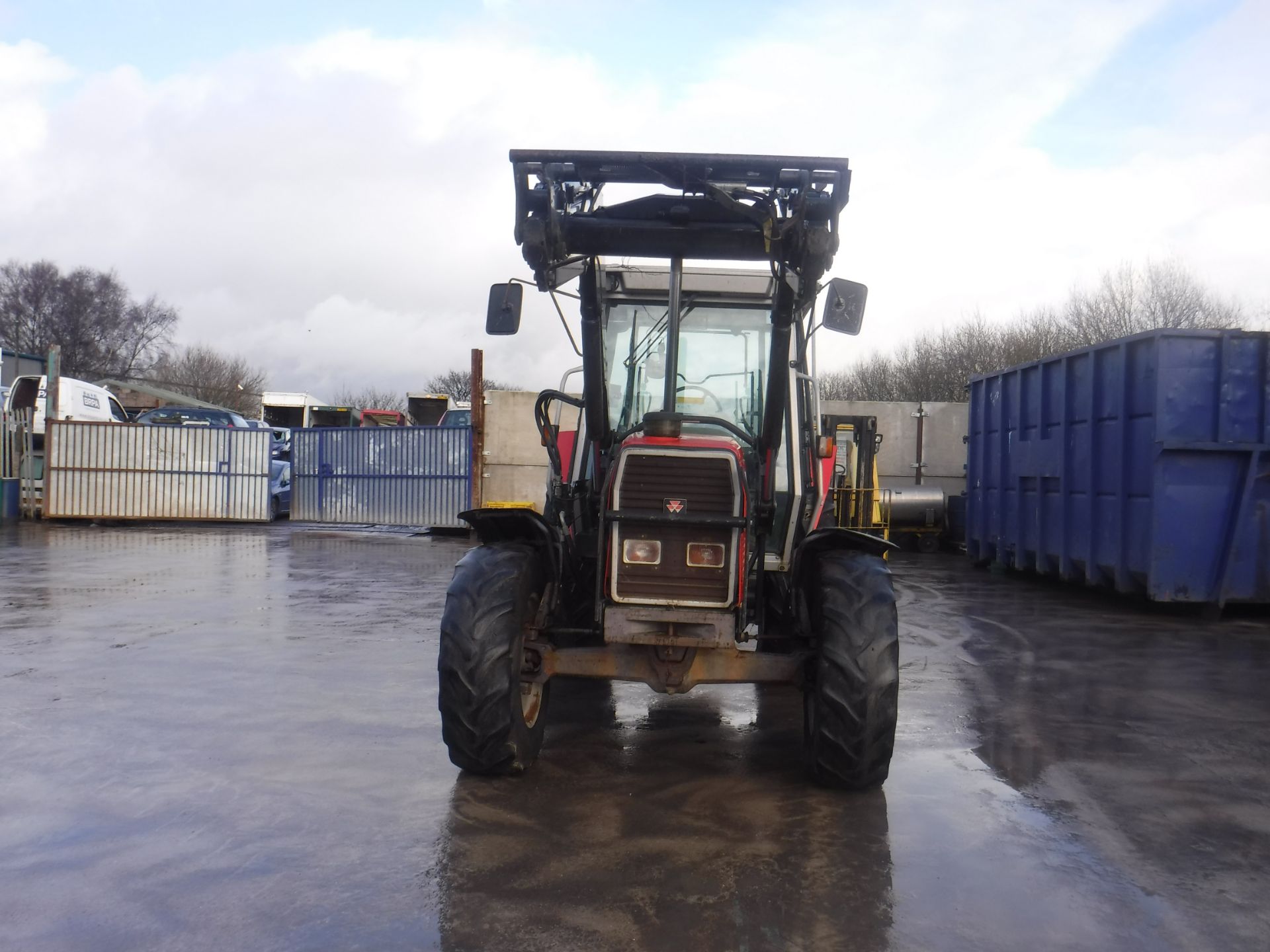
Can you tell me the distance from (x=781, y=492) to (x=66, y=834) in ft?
12.2

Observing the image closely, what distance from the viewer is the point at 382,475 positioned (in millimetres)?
21359

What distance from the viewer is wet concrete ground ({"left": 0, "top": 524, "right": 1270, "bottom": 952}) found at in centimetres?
353

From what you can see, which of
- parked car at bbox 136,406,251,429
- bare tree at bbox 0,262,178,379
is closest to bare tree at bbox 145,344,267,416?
bare tree at bbox 0,262,178,379

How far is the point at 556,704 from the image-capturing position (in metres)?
6.72

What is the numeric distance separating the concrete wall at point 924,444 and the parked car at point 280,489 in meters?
11.3

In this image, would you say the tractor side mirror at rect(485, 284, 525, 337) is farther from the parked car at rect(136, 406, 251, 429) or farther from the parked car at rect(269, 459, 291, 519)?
the parked car at rect(136, 406, 251, 429)

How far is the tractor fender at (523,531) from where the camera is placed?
5.20 metres

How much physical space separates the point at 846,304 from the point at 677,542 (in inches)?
57.7

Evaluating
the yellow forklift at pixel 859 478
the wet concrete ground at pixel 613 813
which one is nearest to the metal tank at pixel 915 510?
the yellow forklift at pixel 859 478

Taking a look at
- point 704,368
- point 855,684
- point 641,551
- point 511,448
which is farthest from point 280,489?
point 855,684

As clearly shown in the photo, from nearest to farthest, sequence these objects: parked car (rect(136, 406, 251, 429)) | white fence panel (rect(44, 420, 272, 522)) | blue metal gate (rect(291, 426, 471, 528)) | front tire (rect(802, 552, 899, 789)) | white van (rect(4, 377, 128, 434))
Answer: front tire (rect(802, 552, 899, 789)), blue metal gate (rect(291, 426, 471, 528)), white fence panel (rect(44, 420, 272, 522)), white van (rect(4, 377, 128, 434)), parked car (rect(136, 406, 251, 429))

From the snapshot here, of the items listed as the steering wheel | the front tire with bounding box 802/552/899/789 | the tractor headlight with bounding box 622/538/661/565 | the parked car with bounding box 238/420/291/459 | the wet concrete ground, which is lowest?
the wet concrete ground

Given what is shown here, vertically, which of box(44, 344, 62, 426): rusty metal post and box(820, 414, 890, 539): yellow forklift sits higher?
box(44, 344, 62, 426): rusty metal post

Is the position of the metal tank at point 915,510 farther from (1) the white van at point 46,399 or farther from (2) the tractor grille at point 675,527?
(1) the white van at point 46,399
